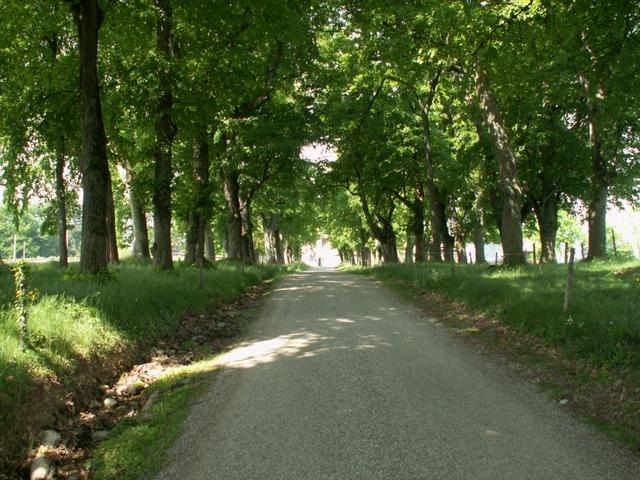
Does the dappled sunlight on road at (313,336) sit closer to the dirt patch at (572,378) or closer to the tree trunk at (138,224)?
the dirt patch at (572,378)

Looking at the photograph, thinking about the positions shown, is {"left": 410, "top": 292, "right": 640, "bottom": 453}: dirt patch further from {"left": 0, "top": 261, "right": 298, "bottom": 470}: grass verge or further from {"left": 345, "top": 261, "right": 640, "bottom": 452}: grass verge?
{"left": 0, "top": 261, "right": 298, "bottom": 470}: grass verge

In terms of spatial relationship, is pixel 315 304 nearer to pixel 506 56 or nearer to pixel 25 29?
pixel 506 56

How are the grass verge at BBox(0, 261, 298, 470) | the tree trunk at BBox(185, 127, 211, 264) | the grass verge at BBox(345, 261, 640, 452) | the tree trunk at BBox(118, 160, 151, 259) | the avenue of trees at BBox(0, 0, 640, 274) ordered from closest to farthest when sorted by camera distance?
the grass verge at BBox(0, 261, 298, 470) → the grass verge at BBox(345, 261, 640, 452) → the avenue of trees at BBox(0, 0, 640, 274) → the tree trunk at BBox(185, 127, 211, 264) → the tree trunk at BBox(118, 160, 151, 259)

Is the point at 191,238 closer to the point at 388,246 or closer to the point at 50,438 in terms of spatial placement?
the point at 50,438

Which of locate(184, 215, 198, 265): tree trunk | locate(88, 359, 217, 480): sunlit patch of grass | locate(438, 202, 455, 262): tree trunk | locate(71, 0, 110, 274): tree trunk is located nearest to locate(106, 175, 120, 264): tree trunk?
locate(184, 215, 198, 265): tree trunk

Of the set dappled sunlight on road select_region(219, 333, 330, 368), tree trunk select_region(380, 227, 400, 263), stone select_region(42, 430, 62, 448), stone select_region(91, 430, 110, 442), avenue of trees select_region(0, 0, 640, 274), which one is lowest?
stone select_region(91, 430, 110, 442)

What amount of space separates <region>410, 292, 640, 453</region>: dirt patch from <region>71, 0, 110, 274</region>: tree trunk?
25.4 ft

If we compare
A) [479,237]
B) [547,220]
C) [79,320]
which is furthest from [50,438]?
[479,237]

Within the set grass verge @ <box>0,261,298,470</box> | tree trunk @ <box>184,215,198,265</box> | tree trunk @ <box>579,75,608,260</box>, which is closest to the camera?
grass verge @ <box>0,261,298,470</box>

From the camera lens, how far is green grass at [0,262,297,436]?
17.8 feet

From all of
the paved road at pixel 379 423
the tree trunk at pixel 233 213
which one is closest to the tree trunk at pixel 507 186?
the paved road at pixel 379 423

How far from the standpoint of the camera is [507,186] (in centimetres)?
1560

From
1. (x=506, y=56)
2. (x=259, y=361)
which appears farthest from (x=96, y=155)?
(x=506, y=56)

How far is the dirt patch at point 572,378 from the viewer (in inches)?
199
